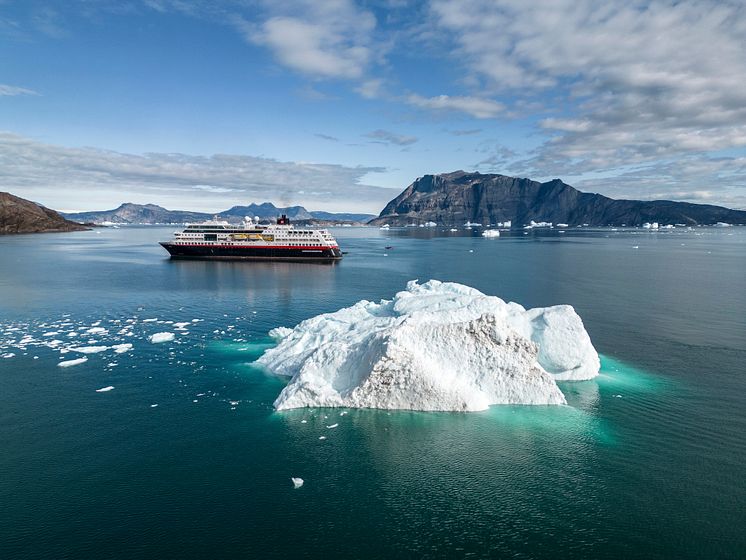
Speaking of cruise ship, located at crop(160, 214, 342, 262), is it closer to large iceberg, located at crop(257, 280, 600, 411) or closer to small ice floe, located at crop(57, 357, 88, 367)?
small ice floe, located at crop(57, 357, 88, 367)

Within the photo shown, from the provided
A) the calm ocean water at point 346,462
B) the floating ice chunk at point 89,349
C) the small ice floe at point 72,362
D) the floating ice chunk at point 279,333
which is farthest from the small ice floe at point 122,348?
the floating ice chunk at point 279,333

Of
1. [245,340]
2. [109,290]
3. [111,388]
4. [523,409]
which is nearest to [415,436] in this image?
[523,409]

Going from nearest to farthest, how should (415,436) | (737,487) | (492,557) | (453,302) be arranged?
(492,557) → (737,487) → (415,436) → (453,302)

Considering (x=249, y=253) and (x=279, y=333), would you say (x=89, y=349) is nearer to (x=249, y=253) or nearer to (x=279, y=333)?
(x=279, y=333)

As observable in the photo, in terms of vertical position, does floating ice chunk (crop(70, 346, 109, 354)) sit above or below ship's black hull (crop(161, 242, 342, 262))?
below

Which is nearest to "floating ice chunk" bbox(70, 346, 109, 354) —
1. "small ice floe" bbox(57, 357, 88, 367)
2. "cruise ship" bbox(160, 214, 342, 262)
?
"small ice floe" bbox(57, 357, 88, 367)

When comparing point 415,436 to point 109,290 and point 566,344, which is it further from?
point 109,290
